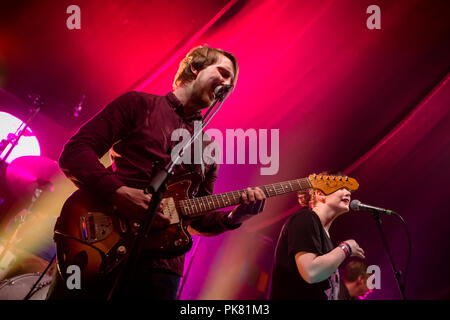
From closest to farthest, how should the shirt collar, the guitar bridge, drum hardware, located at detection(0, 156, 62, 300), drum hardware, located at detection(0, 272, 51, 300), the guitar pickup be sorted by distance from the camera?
the guitar bridge → the guitar pickup → the shirt collar → drum hardware, located at detection(0, 272, 51, 300) → drum hardware, located at detection(0, 156, 62, 300)

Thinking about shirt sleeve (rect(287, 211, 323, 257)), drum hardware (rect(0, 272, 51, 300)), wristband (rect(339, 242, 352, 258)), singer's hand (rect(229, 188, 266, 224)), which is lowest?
drum hardware (rect(0, 272, 51, 300))

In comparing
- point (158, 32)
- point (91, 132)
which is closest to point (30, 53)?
point (158, 32)

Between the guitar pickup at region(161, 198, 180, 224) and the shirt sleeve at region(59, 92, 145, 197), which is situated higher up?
the shirt sleeve at region(59, 92, 145, 197)

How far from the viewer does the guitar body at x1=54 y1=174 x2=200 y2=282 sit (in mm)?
1561

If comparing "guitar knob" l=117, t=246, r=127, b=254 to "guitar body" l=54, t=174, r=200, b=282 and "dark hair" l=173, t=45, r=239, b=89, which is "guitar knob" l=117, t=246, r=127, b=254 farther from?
"dark hair" l=173, t=45, r=239, b=89

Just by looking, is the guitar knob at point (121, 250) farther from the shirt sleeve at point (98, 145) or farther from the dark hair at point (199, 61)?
the dark hair at point (199, 61)

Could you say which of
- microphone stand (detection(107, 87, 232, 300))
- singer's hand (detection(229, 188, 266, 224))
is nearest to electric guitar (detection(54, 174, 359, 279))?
singer's hand (detection(229, 188, 266, 224))

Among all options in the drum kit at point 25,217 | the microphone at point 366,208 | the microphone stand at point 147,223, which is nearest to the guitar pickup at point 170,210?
the microphone stand at point 147,223

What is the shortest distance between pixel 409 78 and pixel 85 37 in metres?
4.21

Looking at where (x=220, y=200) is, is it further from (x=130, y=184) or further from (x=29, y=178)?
(x=29, y=178)

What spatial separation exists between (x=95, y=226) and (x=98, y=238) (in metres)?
0.07

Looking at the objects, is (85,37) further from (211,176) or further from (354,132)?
(354,132)

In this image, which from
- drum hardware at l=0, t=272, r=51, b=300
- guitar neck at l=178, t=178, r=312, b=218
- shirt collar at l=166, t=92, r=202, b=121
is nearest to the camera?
guitar neck at l=178, t=178, r=312, b=218

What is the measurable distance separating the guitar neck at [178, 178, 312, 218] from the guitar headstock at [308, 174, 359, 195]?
0.38ft
